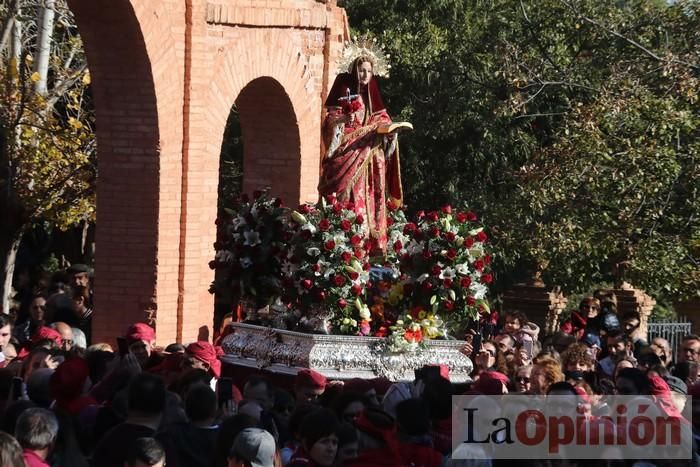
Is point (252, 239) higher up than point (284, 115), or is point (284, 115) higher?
point (284, 115)

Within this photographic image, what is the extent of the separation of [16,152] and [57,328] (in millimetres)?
7273

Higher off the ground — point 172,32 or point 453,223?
point 172,32

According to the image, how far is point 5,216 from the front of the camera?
13.0 m

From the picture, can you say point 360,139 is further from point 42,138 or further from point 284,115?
point 42,138

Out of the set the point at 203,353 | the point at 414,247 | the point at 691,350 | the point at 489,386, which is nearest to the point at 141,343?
the point at 203,353

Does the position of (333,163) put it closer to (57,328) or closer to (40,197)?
(57,328)

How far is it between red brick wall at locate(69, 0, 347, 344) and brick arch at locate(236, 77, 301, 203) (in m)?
1.03

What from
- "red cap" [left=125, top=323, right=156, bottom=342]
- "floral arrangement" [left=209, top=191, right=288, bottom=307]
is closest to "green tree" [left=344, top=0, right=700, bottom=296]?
"floral arrangement" [left=209, top=191, right=288, bottom=307]

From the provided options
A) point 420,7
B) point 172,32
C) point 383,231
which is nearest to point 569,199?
point 383,231

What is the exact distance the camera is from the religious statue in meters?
13.7

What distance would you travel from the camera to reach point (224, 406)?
8742 millimetres

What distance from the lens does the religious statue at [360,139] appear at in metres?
13.7

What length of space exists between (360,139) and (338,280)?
199 centimetres

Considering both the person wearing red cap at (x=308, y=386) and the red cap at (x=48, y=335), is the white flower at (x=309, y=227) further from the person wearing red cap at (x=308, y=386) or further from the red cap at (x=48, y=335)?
the person wearing red cap at (x=308, y=386)
